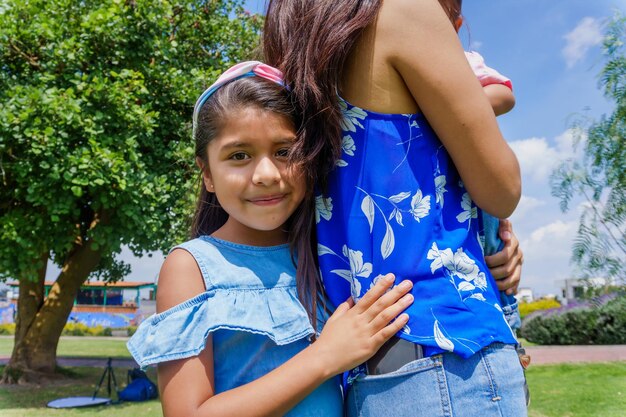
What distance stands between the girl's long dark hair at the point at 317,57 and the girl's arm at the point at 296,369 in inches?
13.1

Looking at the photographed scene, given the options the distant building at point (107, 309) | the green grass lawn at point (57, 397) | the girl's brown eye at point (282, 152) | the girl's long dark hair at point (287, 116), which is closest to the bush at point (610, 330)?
the green grass lawn at point (57, 397)

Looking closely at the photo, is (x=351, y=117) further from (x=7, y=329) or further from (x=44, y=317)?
(x=7, y=329)

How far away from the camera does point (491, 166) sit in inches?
46.4

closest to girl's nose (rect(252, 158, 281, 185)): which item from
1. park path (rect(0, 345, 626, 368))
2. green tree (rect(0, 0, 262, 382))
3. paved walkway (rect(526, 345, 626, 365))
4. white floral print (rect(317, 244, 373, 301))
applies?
white floral print (rect(317, 244, 373, 301))

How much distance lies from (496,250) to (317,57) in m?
0.62

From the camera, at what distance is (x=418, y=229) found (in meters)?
1.17

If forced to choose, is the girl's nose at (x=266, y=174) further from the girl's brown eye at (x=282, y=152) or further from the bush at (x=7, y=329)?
the bush at (x=7, y=329)

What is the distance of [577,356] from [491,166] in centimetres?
1384

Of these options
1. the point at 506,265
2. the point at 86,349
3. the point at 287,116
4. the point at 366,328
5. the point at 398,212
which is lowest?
the point at 366,328

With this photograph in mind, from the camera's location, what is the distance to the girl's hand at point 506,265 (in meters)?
1.34

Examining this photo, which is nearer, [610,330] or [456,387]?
[456,387]

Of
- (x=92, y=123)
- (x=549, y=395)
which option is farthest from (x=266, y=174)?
(x=549, y=395)

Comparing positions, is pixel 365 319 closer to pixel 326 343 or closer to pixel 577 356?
pixel 326 343

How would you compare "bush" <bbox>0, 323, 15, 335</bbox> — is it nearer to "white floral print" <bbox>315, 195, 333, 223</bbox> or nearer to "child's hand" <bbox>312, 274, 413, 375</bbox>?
"white floral print" <bbox>315, 195, 333, 223</bbox>
